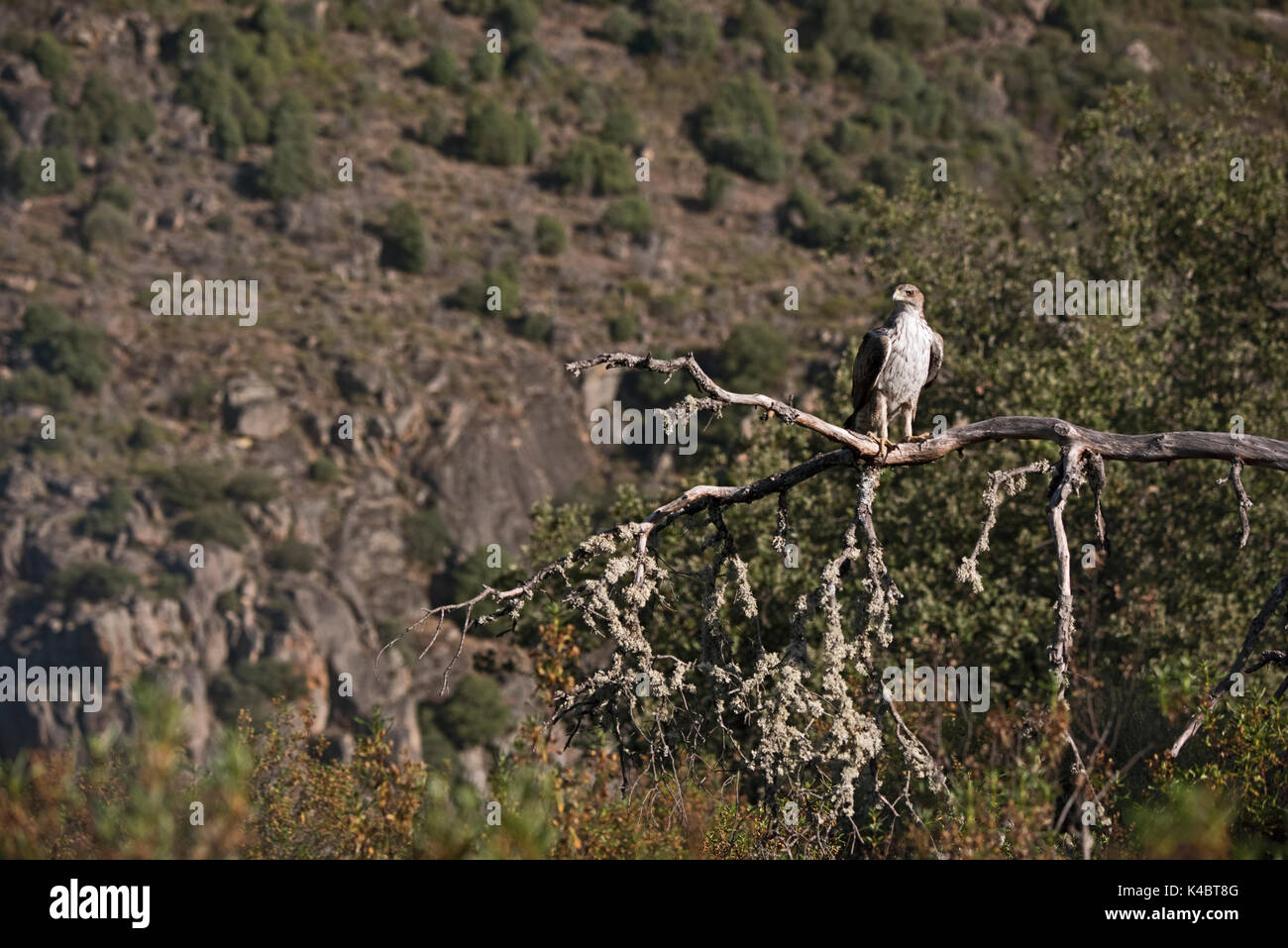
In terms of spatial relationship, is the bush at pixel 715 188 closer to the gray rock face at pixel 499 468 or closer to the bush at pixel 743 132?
the bush at pixel 743 132

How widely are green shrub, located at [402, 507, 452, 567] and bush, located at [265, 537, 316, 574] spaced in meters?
6.06

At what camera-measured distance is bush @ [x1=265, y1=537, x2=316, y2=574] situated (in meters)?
84.5

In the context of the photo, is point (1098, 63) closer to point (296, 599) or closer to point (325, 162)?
point (325, 162)

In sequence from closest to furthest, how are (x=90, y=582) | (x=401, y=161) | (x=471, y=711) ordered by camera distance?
(x=471, y=711) → (x=90, y=582) → (x=401, y=161)

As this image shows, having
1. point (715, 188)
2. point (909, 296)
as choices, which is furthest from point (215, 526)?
point (909, 296)

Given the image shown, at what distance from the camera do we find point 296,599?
265 ft

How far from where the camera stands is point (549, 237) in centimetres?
12000

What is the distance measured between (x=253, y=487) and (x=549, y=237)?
3864 cm

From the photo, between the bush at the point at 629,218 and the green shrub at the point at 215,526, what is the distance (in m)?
45.5

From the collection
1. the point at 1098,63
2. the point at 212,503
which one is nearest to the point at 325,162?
the point at 212,503

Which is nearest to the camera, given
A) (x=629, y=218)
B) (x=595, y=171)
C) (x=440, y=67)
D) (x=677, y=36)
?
(x=629, y=218)

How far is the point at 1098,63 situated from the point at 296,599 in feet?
316

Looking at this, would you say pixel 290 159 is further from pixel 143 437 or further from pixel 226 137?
pixel 143 437

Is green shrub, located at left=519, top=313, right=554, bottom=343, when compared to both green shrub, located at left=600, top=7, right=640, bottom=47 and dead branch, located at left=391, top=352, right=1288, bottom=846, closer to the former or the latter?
green shrub, located at left=600, top=7, right=640, bottom=47
